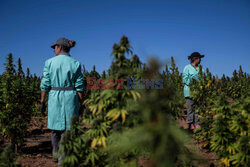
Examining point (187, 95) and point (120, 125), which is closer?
point (120, 125)

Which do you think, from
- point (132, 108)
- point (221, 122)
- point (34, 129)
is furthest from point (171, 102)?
point (34, 129)

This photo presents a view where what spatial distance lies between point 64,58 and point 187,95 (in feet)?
12.8

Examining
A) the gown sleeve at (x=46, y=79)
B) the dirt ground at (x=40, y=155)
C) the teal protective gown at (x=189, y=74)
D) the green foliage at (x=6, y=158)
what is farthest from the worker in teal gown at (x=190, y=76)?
the green foliage at (x=6, y=158)

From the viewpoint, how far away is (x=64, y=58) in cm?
305

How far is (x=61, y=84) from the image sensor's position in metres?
3.02

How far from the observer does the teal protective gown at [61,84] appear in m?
3.00

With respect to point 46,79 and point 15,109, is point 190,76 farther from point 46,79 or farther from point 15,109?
point 15,109

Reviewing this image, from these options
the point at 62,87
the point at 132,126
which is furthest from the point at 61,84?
the point at 132,126

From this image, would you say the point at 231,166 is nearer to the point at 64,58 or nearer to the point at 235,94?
the point at 64,58

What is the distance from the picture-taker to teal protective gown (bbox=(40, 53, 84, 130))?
3.00 meters

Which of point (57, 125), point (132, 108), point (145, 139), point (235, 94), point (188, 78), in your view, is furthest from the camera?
point (235, 94)

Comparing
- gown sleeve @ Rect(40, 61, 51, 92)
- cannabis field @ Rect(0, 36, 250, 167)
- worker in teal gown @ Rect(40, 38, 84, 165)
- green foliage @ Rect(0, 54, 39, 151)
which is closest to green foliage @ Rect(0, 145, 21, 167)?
cannabis field @ Rect(0, 36, 250, 167)

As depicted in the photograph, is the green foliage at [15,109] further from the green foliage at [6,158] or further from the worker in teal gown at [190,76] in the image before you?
the worker in teal gown at [190,76]

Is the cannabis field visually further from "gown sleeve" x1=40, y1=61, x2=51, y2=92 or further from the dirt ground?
"gown sleeve" x1=40, y1=61, x2=51, y2=92
